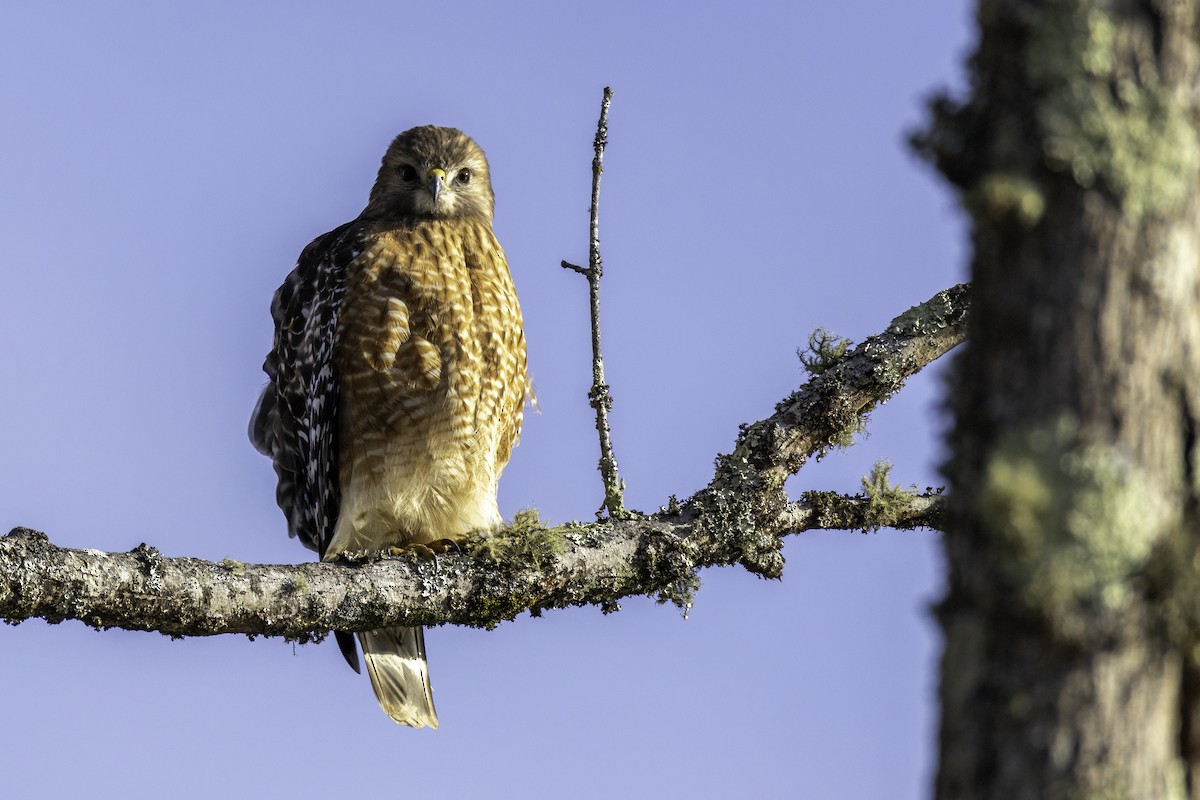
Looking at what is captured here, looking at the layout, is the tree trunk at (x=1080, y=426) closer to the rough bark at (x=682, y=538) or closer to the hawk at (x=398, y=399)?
the rough bark at (x=682, y=538)

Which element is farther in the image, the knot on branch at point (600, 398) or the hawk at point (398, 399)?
the hawk at point (398, 399)

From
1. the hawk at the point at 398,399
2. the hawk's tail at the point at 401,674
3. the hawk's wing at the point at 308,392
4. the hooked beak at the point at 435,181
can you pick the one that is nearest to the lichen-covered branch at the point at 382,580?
the hawk at the point at 398,399

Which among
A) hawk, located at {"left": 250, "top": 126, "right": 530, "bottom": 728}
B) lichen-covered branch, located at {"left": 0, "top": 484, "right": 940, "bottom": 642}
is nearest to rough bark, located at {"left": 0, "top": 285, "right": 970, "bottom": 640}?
lichen-covered branch, located at {"left": 0, "top": 484, "right": 940, "bottom": 642}

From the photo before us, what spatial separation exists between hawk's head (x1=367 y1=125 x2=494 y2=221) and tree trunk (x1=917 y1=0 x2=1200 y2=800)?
5805 mm

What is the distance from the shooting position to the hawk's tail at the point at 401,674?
6.57m

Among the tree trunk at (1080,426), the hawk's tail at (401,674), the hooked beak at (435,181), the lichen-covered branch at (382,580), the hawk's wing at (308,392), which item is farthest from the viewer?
the hooked beak at (435,181)

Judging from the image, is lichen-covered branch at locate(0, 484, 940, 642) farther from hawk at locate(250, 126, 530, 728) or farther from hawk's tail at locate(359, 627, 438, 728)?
hawk's tail at locate(359, 627, 438, 728)

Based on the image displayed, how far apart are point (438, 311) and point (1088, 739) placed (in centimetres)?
520

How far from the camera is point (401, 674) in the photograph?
660cm

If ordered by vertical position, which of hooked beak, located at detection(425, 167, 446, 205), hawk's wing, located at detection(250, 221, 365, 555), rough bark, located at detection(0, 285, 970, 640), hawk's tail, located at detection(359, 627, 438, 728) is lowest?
hawk's tail, located at detection(359, 627, 438, 728)

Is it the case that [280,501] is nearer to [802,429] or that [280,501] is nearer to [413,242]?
[413,242]

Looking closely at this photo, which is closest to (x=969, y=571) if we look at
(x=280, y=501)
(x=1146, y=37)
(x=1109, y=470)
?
(x=1109, y=470)

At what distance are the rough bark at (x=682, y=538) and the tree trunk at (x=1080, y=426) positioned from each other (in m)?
3.20

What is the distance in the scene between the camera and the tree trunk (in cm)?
181
